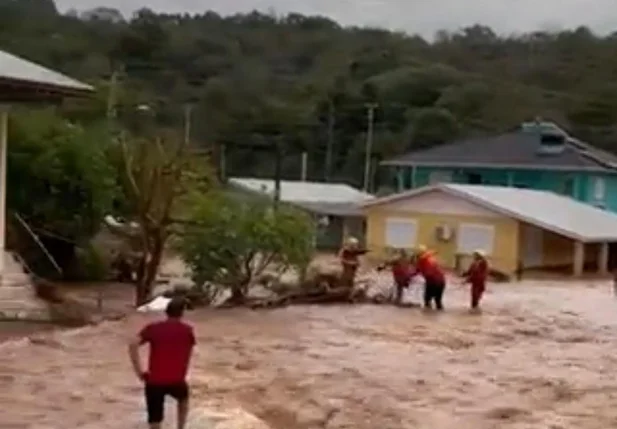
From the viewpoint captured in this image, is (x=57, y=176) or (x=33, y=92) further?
(x=57, y=176)

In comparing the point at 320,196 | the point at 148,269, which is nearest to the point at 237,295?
the point at 148,269

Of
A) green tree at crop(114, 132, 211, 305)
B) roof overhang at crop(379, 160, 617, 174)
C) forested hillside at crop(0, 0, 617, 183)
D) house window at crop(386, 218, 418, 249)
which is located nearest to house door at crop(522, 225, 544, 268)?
house window at crop(386, 218, 418, 249)

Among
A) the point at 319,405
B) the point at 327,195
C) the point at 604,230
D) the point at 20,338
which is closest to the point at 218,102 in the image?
the point at 327,195

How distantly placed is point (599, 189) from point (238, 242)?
39.1 metres

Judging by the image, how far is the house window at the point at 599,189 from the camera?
63094 mm

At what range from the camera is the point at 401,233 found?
167ft

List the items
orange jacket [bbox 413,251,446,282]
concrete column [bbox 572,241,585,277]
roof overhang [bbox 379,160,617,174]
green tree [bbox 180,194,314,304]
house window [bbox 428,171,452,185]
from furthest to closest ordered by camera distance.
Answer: house window [bbox 428,171,452,185] < roof overhang [bbox 379,160,617,174] < concrete column [bbox 572,241,585,277] < orange jacket [bbox 413,251,446,282] < green tree [bbox 180,194,314,304]

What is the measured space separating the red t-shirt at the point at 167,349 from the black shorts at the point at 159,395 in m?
0.07

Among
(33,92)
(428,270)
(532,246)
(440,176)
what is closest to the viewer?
(33,92)

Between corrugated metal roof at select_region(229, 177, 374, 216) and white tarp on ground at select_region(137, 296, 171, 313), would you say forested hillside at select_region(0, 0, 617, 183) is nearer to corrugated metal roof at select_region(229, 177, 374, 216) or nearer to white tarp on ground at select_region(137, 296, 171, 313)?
corrugated metal roof at select_region(229, 177, 374, 216)

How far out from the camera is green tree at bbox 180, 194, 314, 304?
27953mm

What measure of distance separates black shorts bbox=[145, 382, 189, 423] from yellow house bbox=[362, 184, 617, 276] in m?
35.6

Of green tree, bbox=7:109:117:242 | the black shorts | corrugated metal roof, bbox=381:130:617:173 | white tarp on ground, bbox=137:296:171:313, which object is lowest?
white tarp on ground, bbox=137:296:171:313

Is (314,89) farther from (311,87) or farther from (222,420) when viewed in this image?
(222,420)
